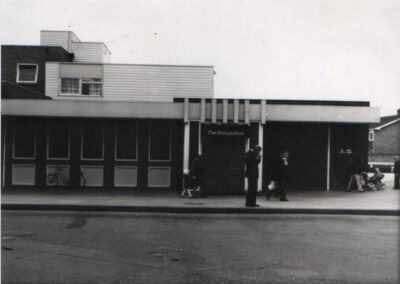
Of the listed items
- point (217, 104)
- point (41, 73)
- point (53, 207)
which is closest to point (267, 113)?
point (217, 104)

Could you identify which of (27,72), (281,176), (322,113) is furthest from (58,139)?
(27,72)

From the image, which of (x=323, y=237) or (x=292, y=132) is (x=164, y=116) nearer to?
(x=292, y=132)

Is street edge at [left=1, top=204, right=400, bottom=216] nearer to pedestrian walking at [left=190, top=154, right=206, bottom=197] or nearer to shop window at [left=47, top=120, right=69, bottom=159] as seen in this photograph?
pedestrian walking at [left=190, top=154, right=206, bottom=197]

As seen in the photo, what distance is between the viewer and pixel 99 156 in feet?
67.8

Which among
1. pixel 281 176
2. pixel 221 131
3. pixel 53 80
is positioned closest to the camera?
pixel 281 176

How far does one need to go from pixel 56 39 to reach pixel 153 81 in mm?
11693

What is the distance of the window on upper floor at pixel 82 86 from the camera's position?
27.7 meters

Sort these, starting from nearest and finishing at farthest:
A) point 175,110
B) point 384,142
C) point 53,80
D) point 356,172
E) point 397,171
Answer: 1. point 175,110
2. point 356,172
3. point 397,171
4. point 53,80
5. point 384,142

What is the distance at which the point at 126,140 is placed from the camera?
20688mm

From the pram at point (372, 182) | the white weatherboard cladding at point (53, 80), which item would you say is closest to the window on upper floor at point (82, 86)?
the white weatherboard cladding at point (53, 80)

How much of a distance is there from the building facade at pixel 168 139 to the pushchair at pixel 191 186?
0.75 meters

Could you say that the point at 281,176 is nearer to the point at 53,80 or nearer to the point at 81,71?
the point at 81,71

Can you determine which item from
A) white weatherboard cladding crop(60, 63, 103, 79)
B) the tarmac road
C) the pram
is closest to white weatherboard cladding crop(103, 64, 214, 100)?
white weatherboard cladding crop(60, 63, 103, 79)

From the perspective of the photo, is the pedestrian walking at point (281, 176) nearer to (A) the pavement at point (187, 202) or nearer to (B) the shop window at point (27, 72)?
(A) the pavement at point (187, 202)
